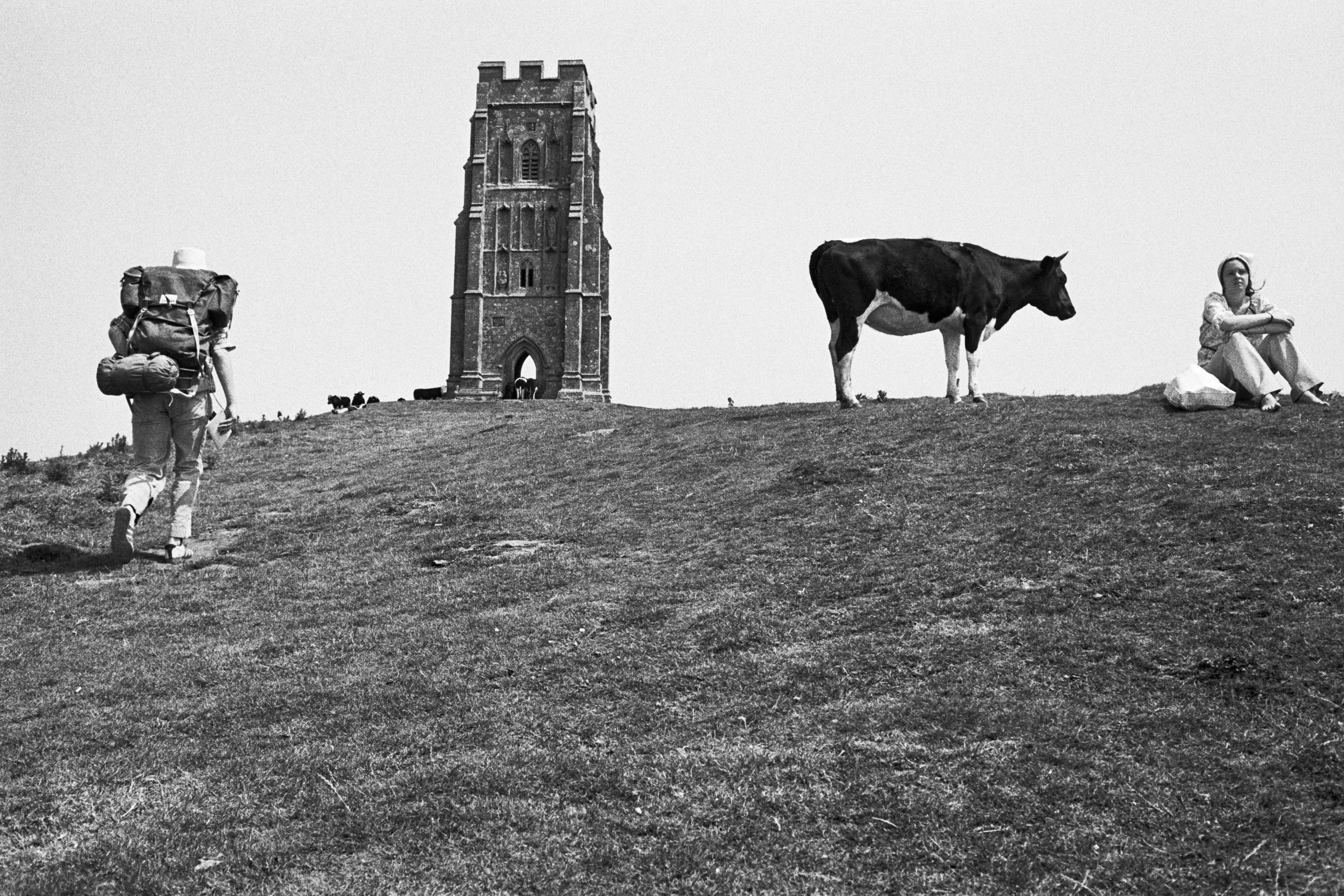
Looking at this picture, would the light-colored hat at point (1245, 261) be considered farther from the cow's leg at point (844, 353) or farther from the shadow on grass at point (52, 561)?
the shadow on grass at point (52, 561)

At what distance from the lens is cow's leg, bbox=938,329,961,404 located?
1873cm

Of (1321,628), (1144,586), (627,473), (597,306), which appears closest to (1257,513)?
(1144,586)

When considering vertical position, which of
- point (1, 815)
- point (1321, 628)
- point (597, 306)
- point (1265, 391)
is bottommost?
point (1, 815)

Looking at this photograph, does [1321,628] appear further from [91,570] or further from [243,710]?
[91,570]

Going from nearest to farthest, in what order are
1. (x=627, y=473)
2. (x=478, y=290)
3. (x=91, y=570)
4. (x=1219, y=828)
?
(x=1219, y=828) → (x=91, y=570) → (x=627, y=473) → (x=478, y=290)

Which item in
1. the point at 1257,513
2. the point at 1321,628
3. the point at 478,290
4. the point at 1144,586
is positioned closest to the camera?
the point at 1321,628

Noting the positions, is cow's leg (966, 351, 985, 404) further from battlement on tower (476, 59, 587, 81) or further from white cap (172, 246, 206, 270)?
battlement on tower (476, 59, 587, 81)

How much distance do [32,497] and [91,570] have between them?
16.1 ft

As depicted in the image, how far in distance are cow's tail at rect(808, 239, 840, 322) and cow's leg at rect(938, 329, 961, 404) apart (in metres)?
2.08

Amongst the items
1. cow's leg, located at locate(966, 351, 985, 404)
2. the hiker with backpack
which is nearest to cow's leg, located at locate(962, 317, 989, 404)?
cow's leg, located at locate(966, 351, 985, 404)

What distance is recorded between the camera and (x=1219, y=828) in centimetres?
521

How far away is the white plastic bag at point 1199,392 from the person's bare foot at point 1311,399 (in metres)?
0.86

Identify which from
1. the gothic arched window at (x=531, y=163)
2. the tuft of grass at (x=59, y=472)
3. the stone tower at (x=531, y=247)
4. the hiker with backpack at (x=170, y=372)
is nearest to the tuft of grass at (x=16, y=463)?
the tuft of grass at (x=59, y=472)

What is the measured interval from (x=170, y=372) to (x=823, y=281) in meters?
9.57
